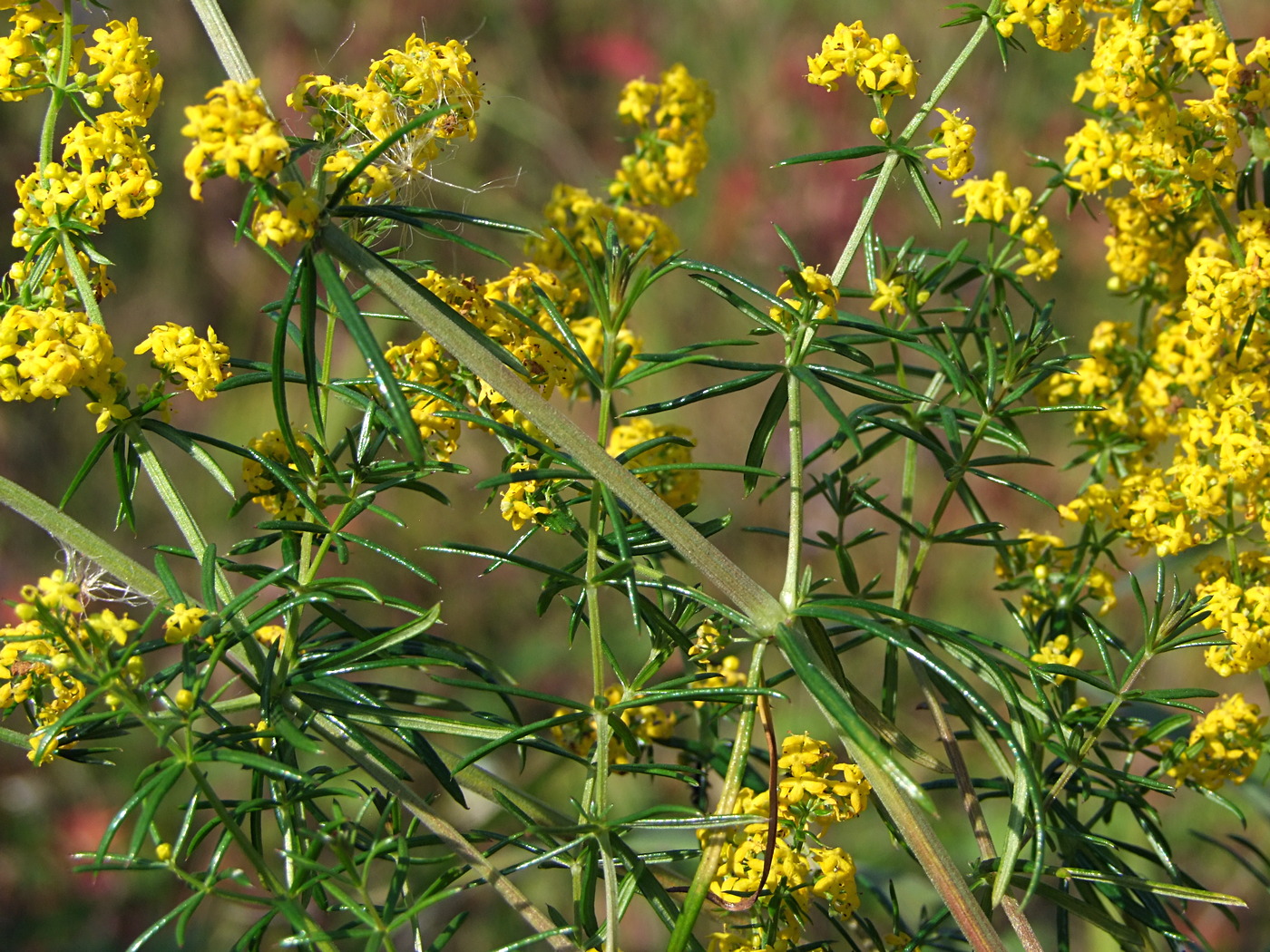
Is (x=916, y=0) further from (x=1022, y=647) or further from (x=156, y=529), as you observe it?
(x=156, y=529)

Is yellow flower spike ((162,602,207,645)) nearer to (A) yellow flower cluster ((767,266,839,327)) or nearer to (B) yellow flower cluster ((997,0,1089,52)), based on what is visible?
(A) yellow flower cluster ((767,266,839,327))

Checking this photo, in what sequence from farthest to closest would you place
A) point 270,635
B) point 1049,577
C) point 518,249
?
point 518,249 < point 1049,577 < point 270,635

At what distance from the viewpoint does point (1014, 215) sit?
1.53 meters

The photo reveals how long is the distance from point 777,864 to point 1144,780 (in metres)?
0.53

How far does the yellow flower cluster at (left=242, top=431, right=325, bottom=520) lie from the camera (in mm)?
1365

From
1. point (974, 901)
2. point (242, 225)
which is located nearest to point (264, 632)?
point (242, 225)

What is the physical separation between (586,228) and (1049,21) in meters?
0.74

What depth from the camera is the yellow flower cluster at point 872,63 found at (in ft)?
4.50

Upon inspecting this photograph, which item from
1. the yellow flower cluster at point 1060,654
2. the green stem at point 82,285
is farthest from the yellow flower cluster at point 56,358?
the yellow flower cluster at point 1060,654

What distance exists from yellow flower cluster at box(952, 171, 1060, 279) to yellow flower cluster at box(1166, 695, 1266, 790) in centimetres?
64

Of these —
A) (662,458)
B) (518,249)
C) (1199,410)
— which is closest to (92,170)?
(662,458)

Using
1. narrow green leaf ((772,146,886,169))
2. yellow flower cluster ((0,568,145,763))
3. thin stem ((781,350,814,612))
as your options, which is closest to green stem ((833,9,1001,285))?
narrow green leaf ((772,146,886,169))

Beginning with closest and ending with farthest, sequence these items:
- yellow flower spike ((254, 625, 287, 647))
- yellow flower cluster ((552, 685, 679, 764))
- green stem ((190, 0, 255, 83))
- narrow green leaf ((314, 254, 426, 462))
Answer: narrow green leaf ((314, 254, 426, 462)), green stem ((190, 0, 255, 83)), yellow flower spike ((254, 625, 287, 647)), yellow flower cluster ((552, 685, 679, 764))

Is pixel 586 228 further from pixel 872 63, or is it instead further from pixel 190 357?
pixel 190 357
